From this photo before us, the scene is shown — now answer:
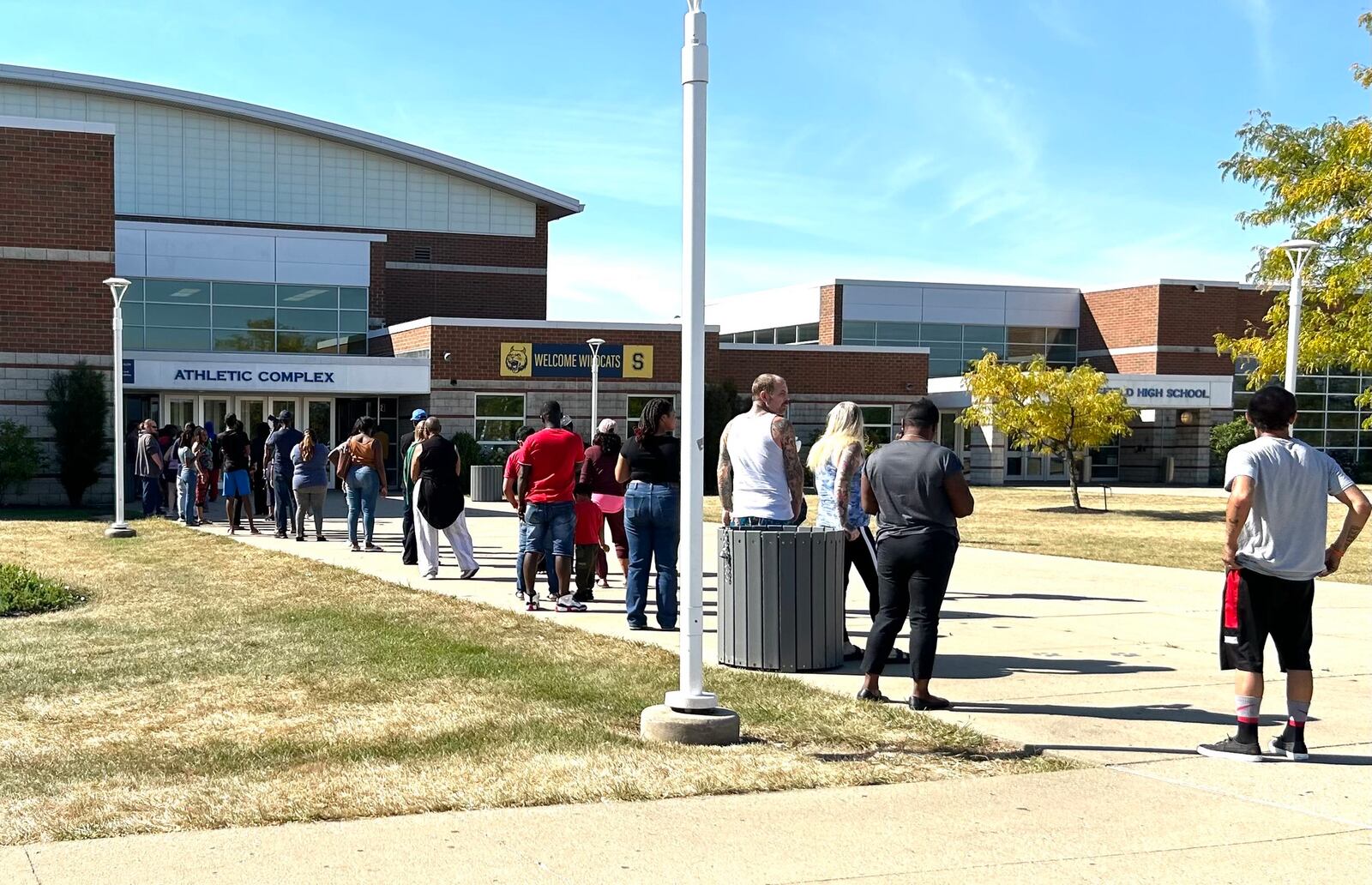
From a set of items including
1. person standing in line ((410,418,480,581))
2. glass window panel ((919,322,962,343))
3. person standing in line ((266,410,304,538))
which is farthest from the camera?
glass window panel ((919,322,962,343))

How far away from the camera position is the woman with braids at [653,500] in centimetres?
1094

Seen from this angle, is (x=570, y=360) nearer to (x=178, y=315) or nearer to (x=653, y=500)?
(x=178, y=315)

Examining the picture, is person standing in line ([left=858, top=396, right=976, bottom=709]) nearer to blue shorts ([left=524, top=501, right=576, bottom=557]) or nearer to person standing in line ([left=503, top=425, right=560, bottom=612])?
blue shorts ([left=524, top=501, right=576, bottom=557])

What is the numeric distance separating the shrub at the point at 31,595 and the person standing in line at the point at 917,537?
8146 mm

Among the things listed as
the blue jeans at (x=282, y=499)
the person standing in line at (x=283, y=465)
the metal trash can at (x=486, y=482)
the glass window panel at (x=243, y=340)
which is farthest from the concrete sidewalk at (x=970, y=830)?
the glass window panel at (x=243, y=340)

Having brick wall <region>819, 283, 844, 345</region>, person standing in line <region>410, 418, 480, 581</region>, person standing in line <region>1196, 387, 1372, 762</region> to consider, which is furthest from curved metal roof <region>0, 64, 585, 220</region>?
person standing in line <region>1196, 387, 1372, 762</region>

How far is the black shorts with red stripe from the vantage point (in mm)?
6977

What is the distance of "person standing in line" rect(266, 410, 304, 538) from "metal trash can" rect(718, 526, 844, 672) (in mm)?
11658

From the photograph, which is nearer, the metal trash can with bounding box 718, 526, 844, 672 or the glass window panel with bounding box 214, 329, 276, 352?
the metal trash can with bounding box 718, 526, 844, 672

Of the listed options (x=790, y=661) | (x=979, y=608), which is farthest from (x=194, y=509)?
(x=790, y=661)

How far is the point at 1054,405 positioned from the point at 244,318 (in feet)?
73.6

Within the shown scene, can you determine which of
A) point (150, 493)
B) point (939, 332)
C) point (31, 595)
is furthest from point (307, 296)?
point (31, 595)

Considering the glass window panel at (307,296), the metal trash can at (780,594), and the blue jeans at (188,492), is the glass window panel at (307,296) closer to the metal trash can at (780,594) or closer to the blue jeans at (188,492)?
the blue jeans at (188,492)

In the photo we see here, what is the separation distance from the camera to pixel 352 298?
136 ft
